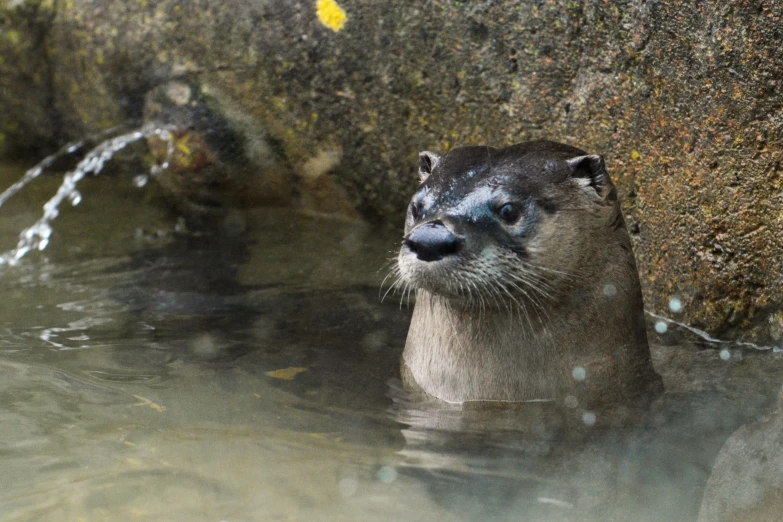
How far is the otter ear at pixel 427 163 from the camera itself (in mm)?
3760

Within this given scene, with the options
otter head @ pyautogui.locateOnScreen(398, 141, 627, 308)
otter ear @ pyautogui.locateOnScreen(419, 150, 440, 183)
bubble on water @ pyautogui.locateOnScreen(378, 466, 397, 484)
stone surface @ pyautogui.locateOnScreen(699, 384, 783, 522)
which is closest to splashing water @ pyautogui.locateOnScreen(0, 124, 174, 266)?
otter ear @ pyautogui.locateOnScreen(419, 150, 440, 183)

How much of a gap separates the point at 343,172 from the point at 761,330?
2.48 meters

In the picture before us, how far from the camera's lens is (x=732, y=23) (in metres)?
3.58

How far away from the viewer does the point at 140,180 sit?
19.6 ft

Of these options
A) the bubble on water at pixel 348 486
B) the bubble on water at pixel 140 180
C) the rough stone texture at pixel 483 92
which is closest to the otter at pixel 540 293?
the rough stone texture at pixel 483 92

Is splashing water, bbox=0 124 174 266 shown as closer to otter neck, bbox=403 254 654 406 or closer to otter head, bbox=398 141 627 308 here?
otter head, bbox=398 141 627 308

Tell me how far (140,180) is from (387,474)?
3.71m

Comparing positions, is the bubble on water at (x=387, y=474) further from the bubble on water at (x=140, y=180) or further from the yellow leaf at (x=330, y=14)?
the bubble on water at (x=140, y=180)

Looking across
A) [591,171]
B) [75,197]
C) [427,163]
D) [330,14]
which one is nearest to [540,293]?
[591,171]

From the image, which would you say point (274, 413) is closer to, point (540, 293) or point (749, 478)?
point (540, 293)

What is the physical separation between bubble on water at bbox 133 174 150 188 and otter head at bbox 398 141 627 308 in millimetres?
2767

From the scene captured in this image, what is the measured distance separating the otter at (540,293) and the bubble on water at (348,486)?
888 mm

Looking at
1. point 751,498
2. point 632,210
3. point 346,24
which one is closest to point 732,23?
→ point 632,210

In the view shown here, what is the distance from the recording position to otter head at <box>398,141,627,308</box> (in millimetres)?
3260
